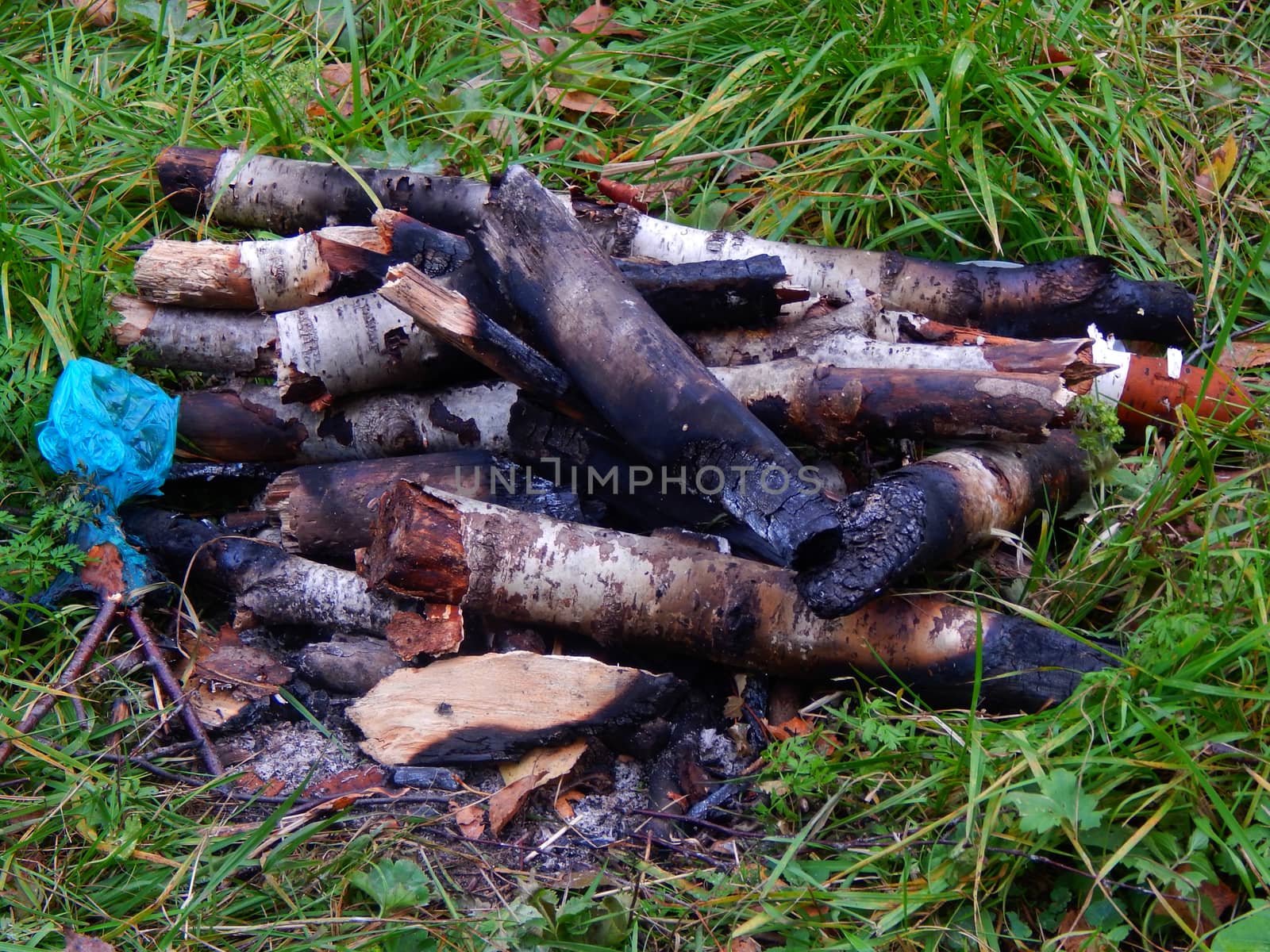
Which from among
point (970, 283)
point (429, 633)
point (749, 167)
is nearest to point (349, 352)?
point (429, 633)

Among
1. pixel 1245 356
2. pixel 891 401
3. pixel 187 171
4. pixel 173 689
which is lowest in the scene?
pixel 173 689

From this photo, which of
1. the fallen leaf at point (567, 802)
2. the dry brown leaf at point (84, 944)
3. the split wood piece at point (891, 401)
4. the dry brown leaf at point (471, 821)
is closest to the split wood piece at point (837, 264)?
the split wood piece at point (891, 401)

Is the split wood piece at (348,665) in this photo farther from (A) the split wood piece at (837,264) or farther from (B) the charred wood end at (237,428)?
(A) the split wood piece at (837,264)

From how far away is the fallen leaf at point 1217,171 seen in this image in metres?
3.22

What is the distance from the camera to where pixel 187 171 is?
327cm

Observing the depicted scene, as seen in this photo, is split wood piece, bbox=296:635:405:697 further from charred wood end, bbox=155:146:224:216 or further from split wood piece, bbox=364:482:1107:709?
charred wood end, bbox=155:146:224:216

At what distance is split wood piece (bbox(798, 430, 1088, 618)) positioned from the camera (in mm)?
1985

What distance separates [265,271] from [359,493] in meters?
0.82

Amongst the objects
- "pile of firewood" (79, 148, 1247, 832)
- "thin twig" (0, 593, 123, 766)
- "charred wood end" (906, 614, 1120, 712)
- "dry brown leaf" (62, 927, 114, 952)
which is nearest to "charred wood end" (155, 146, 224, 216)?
"pile of firewood" (79, 148, 1247, 832)

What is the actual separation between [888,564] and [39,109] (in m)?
3.55

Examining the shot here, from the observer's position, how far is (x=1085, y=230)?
9.87ft

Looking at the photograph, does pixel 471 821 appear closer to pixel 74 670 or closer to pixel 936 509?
pixel 74 670

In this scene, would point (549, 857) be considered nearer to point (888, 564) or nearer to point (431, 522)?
point (431, 522)

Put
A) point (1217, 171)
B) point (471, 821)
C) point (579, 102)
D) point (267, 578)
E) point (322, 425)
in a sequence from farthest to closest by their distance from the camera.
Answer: point (579, 102), point (1217, 171), point (322, 425), point (267, 578), point (471, 821)
